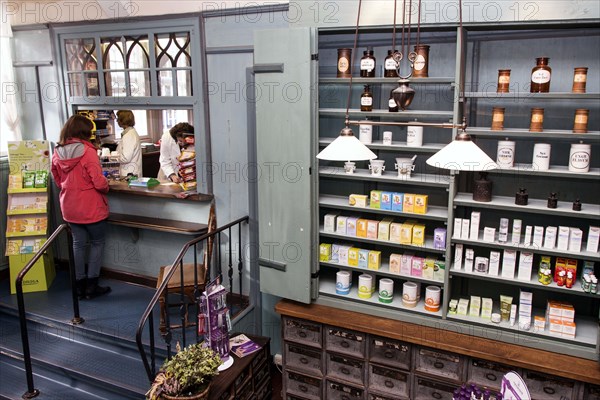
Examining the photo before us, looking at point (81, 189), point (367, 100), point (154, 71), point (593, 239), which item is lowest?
point (593, 239)

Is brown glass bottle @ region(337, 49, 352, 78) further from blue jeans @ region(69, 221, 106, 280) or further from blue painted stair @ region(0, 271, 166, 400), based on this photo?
blue jeans @ region(69, 221, 106, 280)

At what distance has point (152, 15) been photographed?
4.13m

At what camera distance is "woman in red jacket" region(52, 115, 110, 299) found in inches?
166

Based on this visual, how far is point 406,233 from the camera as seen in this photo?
331 cm

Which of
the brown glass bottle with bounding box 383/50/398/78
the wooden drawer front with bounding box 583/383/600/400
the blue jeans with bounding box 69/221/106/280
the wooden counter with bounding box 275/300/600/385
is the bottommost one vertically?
the wooden drawer front with bounding box 583/383/600/400

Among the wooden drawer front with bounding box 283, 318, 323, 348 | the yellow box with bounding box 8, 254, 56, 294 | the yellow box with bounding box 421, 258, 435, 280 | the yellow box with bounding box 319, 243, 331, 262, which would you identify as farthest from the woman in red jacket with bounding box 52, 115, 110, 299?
the yellow box with bounding box 421, 258, 435, 280

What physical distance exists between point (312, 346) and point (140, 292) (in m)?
1.99

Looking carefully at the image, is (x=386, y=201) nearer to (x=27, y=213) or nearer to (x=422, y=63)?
(x=422, y=63)

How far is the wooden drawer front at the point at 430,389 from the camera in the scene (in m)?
3.14

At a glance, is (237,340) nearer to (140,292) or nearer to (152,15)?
(140,292)

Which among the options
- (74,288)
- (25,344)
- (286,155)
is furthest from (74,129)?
(286,155)

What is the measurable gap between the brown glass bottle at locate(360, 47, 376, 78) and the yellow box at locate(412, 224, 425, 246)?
1061mm

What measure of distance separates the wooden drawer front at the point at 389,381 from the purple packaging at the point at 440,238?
879 millimetres

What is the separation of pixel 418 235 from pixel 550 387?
1166 mm
